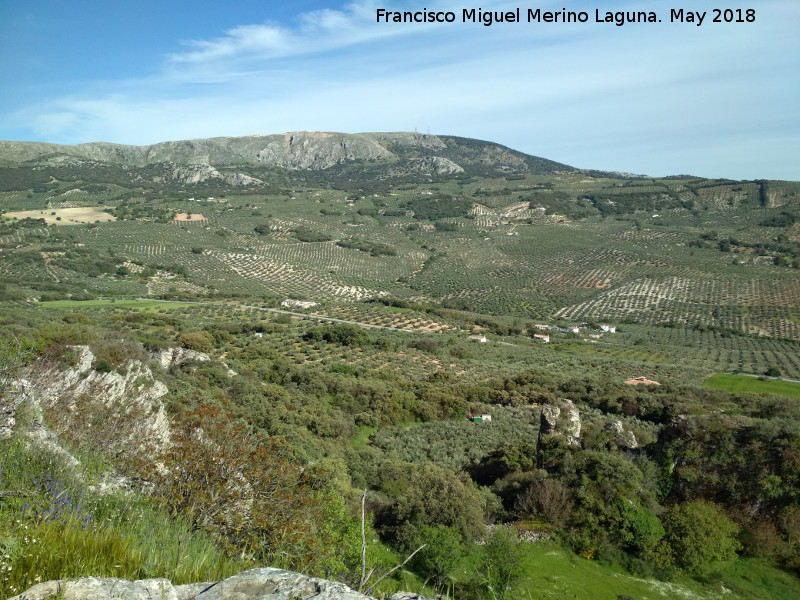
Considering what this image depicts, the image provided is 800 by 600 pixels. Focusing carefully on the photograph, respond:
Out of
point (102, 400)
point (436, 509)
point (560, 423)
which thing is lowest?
point (436, 509)

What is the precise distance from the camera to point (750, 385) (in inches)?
1460

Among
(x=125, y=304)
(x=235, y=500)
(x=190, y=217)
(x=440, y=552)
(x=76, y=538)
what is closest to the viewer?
(x=76, y=538)

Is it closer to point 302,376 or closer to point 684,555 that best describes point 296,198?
point 302,376

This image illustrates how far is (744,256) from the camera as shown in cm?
10031

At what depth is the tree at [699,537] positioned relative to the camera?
1190cm

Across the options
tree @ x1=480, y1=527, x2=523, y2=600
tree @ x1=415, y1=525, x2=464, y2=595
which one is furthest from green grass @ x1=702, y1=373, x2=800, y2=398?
tree @ x1=415, y1=525, x2=464, y2=595

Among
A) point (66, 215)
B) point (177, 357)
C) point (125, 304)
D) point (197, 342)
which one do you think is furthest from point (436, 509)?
point (66, 215)

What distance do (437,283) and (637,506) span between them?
7825 cm

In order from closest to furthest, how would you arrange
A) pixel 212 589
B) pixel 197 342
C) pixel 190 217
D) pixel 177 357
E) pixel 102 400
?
pixel 212 589 → pixel 102 400 → pixel 177 357 → pixel 197 342 → pixel 190 217

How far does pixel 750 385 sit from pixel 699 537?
31.9m

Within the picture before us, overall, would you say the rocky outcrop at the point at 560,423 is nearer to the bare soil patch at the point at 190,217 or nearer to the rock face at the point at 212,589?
the rock face at the point at 212,589

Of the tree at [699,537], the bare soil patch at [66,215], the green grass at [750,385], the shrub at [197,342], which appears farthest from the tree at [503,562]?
the bare soil patch at [66,215]

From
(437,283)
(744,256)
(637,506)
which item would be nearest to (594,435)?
(637,506)

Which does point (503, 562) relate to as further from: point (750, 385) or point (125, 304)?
point (125, 304)
